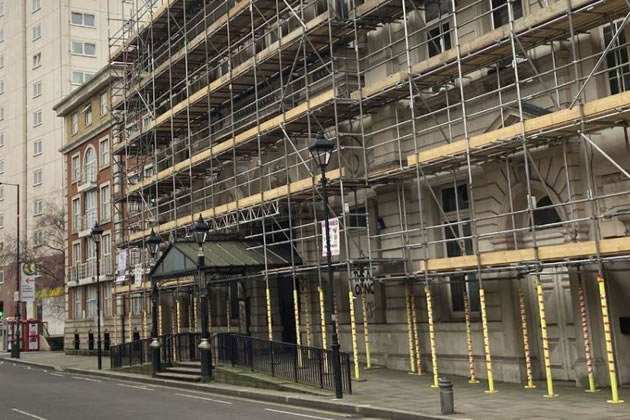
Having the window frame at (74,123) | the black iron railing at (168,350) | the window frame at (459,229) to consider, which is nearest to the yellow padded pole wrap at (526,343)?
the window frame at (459,229)

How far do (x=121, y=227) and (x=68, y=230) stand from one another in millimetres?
9404

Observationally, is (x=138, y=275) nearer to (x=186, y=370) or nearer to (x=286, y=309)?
(x=286, y=309)

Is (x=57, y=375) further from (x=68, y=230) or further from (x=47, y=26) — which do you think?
(x=47, y=26)

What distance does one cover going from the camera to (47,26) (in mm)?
64562

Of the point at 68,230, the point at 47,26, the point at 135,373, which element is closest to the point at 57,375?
the point at 135,373

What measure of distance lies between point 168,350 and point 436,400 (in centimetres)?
1228

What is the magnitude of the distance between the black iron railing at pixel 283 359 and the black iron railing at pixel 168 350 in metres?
1.87

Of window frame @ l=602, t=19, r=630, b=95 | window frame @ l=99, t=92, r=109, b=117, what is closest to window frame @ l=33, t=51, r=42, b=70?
window frame @ l=99, t=92, r=109, b=117

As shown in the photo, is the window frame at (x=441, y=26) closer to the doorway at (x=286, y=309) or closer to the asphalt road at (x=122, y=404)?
the asphalt road at (x=122, y=404)

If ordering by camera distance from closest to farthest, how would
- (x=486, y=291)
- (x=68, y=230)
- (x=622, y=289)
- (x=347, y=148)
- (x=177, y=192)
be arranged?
(x=622, y=289)
(x=486, y=291)
(x=347, y=148)
(x=177, y=192)
(x=68, y=230)

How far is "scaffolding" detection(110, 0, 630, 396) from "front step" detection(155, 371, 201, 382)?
12.3 feet

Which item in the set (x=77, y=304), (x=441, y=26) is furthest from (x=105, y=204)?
(x=441, y=26)

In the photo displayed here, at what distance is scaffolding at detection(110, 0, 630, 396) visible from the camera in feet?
49.9

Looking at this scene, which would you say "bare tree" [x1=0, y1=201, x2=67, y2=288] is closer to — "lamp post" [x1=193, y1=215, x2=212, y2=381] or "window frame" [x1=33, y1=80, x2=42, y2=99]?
"window frame" [x1=33, y1=80, x2=42, y2=99]
